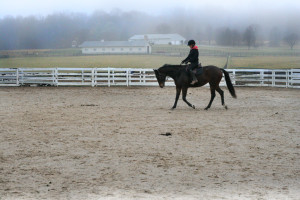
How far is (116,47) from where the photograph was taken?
119ft

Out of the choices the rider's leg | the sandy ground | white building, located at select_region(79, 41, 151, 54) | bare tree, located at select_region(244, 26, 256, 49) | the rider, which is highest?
bare tree, located at select_region(244, 26, 256, 49)

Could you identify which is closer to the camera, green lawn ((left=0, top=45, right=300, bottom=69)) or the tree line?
green lawn ((left=0, top=45, right=300, bottom=69))

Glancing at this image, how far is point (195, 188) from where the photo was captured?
5336 mm

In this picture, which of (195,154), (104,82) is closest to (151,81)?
(104,82)

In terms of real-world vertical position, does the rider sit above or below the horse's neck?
above

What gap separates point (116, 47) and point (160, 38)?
3798mm

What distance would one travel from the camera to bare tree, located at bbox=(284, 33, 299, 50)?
3338 cm

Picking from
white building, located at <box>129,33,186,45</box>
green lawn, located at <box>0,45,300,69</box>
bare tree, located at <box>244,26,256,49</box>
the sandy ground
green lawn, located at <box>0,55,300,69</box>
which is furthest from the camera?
white building, located at <box>129,33,186,45</box>

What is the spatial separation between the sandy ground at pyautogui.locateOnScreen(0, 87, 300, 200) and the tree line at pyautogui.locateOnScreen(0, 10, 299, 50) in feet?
75.1

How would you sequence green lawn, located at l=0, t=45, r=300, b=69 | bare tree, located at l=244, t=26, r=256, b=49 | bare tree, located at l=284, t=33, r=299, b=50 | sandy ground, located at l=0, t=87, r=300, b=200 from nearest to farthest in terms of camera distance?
sandy ground, located at l=0, t=87, r=300, b=200
green lawn, located at l=0, t=45, r=300, b=69
bare tree, located at l=284, t=33, r=299, b=50
bare tree, located at l=244, t=26, r=256, b=49

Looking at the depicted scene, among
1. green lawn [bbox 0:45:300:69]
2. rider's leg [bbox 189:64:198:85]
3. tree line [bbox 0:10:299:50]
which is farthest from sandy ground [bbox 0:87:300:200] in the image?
tree line [bbox 0:10:299:50]

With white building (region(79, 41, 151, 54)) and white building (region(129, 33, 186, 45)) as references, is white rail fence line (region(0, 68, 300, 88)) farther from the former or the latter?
white building (region(129, 33, 186, 45))

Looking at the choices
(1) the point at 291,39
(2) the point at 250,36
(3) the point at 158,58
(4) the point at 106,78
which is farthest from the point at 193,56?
(2) the point at 250,36

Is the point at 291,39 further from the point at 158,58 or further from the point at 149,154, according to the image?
the point at 149,154
